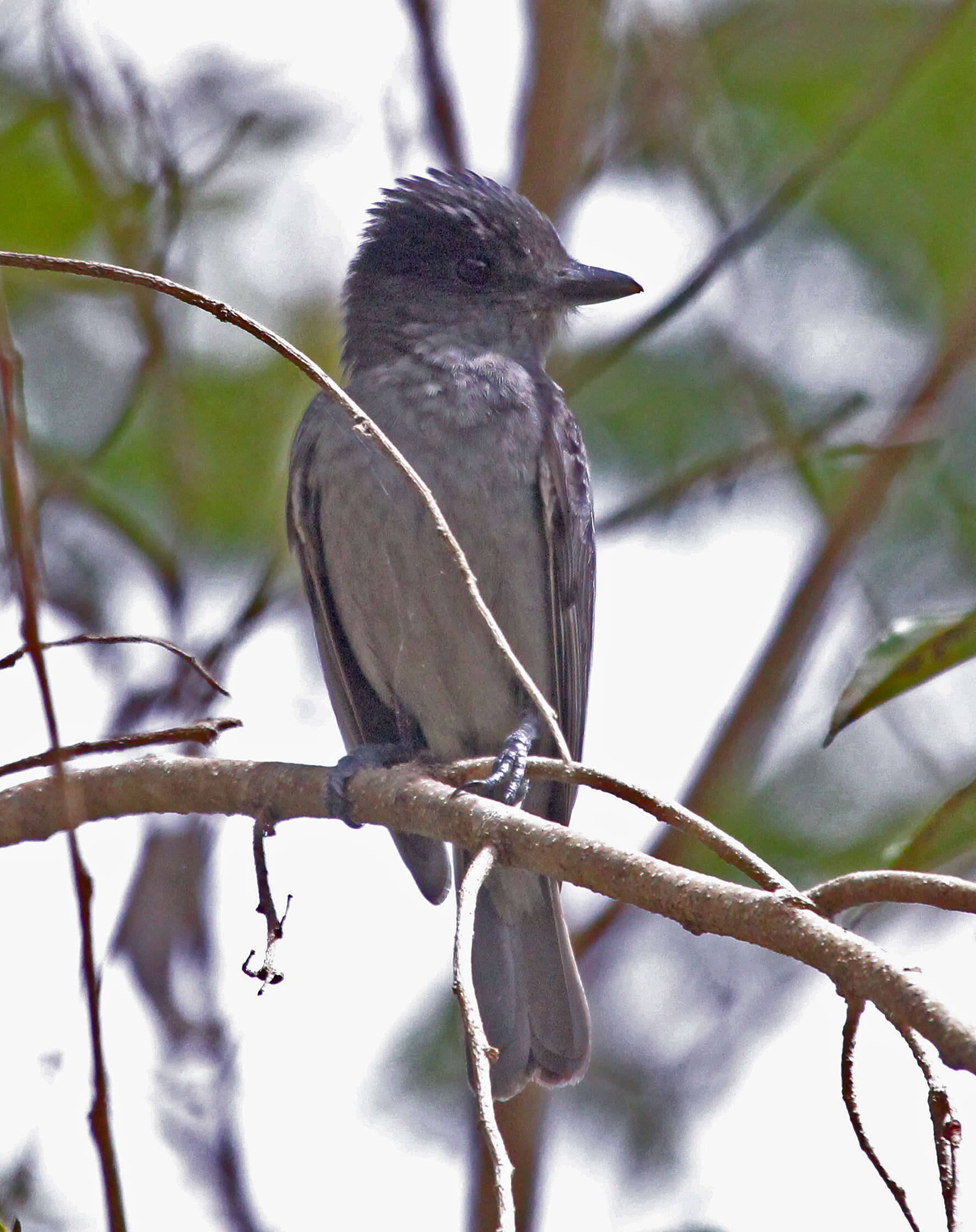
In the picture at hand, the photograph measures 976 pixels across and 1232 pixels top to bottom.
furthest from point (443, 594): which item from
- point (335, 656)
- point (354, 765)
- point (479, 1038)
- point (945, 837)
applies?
point (479, 1038)

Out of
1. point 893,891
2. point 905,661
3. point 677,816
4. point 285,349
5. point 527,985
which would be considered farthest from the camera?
point 527,985

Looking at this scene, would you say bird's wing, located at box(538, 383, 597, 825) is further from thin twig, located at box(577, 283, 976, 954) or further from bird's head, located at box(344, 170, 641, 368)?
thin twig, located at box(577, 283, 976, 954)

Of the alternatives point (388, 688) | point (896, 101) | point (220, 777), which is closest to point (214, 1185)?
point (388, 688)

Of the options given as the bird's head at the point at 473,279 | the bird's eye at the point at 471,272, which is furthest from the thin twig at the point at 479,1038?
the bird's eye at the point at 471,272

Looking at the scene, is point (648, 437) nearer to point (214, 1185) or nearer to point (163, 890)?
point (163, 890)

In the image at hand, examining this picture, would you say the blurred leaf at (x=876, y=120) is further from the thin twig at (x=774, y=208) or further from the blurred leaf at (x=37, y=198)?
the blurred leaf at (x=37, y=198)

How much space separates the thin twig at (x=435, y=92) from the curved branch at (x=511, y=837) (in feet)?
11.5

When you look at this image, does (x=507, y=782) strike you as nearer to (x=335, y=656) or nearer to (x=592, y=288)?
(x=335, y=656)

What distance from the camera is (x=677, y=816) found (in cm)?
236

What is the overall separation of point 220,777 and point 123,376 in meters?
4.46

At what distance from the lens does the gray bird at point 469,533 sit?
454 centimetres

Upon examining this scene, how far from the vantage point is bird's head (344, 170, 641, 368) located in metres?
5.04

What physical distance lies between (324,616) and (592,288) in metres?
1.40

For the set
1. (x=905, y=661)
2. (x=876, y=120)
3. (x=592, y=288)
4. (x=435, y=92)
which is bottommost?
(x=905, y=661)
